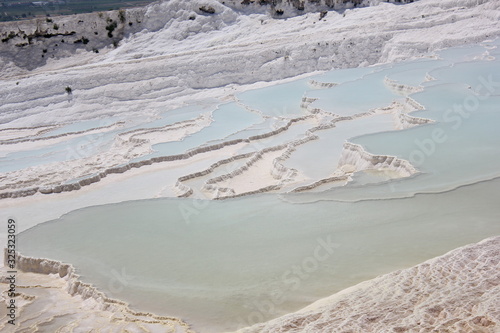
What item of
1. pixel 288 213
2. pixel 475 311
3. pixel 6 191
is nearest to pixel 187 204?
pixel 288 213

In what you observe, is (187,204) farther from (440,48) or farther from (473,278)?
(440,48)

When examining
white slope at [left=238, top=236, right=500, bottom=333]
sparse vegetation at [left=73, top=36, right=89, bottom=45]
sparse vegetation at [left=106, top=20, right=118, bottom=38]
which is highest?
sparse vegetation at [left=106, top=20, right=118, bottom=38]

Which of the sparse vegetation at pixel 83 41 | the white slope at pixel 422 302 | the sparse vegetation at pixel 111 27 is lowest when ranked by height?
the white slope at pixel 422 302

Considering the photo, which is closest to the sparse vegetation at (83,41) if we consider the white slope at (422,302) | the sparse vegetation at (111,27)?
the sparse vegetation at (111,27)

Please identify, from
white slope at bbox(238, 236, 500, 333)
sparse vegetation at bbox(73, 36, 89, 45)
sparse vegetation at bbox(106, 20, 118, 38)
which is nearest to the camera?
white slope at bbox(238, 236, 500, 333)

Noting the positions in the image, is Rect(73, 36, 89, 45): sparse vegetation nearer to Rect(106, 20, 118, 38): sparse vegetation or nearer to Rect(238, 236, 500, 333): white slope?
Rect(106, 20, 118, 38): sparse vegetation

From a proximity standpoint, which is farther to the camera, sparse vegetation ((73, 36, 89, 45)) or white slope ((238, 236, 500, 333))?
sparse vegetation ((73, 36, 89, 45))

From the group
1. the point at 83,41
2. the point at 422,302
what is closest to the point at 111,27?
the point at 83,41

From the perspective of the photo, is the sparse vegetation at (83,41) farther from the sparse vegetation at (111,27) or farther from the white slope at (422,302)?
the white slope at (422,302)

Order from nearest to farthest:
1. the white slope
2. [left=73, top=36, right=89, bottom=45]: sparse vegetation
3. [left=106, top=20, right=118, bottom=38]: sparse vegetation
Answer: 1. the white slope
2. [left=73, top=36, right=89, bottom=45]: sparse vegetation
3. [left=106, top=20, right=118, bottom=38]: sparse vegetation

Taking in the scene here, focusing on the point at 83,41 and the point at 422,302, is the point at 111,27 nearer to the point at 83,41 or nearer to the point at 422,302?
the point at 83,41

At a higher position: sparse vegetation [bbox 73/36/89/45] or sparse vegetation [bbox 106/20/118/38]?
sparse vegetation [bbox 106/20/118/38]

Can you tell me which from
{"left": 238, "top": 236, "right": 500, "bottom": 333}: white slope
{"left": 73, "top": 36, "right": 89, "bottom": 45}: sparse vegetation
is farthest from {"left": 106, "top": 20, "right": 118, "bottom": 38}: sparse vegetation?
{"left": 238, "top": 236, "right": 500, "bottom": 333}: white slope
